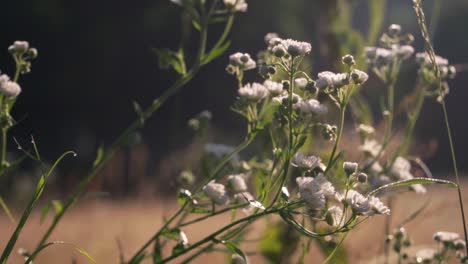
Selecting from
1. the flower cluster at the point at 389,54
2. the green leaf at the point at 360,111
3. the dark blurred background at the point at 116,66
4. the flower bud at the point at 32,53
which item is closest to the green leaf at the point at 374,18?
the green leaf at the point at 360,111

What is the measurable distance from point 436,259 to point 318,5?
1044 mm

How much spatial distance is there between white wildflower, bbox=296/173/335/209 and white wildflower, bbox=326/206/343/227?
0.19ft

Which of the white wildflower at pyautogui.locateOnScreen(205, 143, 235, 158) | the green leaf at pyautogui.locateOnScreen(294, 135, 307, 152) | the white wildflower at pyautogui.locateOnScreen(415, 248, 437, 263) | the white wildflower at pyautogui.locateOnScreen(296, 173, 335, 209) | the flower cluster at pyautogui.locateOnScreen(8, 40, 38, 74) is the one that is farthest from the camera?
the white wildflower at pyautogui.locateOnScreen(205, 143, 235, 158)

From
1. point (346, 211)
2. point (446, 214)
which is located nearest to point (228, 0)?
point (346, 211)

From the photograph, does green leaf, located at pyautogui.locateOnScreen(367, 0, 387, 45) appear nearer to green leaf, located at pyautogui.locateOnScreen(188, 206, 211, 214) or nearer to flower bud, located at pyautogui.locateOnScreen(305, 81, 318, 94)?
flower bud, located at pyautogui.locateOnScreen(305, 81, 318, 94)

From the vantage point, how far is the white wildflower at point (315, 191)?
105 centimetres

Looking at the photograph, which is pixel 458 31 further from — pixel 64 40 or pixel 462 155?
pixel 64 40

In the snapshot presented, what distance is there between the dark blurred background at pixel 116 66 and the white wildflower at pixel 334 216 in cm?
952

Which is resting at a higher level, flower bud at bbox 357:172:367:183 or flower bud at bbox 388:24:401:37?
flower bud at bbox 388:24:401:37

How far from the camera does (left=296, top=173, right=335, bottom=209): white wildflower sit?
1.05 metres

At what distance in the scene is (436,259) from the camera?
148cm

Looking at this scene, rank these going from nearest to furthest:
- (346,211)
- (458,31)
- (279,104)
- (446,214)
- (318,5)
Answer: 1. (346,211)
2. (279,104)
3. (318,5)
4. (446,214)
5. (458,31)

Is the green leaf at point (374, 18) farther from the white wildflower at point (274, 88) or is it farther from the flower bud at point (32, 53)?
the flower bud at point (32, 53)

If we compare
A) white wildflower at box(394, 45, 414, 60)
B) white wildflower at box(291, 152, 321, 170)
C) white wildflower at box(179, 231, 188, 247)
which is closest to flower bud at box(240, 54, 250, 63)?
white wildflower at box(291, 152, 321, 170)
